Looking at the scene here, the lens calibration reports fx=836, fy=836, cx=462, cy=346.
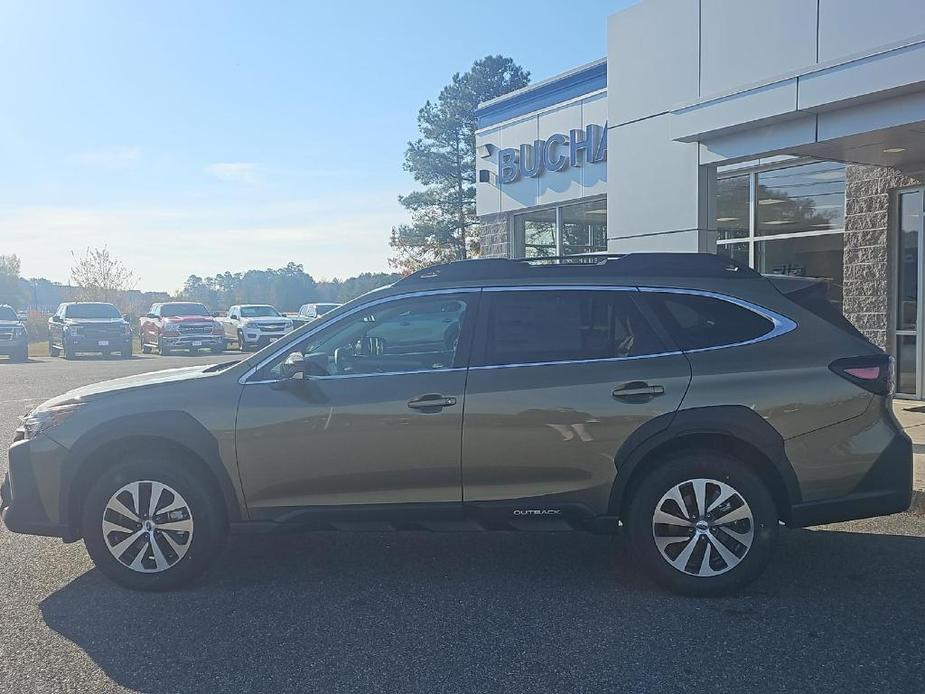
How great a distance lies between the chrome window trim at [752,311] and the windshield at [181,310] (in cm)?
2700

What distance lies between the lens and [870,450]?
15.0ft

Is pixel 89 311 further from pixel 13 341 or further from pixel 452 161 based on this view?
pixel 452 161

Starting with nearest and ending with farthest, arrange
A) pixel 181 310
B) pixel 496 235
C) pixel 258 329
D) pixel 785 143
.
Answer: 1. pixel 785 143
2. pixel 496 235
3. pixel 258 329
4. pixel 181 310

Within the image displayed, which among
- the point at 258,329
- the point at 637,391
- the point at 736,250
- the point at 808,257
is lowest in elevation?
the point at 258,329

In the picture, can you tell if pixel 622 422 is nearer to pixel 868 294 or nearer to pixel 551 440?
pixel 551 440

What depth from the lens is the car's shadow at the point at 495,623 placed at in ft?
12.1

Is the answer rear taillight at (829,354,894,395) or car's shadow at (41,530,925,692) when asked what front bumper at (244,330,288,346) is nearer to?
car's shadow at (41,530,925,692)

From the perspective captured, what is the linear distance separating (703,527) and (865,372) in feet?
4.02

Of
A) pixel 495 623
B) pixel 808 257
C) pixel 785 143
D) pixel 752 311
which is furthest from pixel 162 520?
pixel 808 257

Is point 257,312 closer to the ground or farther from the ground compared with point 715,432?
farther from the ground

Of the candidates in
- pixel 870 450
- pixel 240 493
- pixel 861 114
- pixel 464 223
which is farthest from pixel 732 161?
pixel 464 223

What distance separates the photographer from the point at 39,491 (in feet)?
15.7

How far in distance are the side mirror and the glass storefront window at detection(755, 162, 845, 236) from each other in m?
8.69

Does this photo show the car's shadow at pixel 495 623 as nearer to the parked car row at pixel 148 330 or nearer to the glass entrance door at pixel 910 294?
the glass entrance door at pixel 910 294
